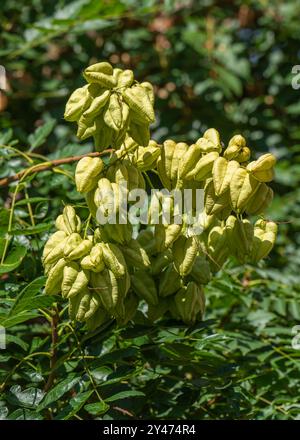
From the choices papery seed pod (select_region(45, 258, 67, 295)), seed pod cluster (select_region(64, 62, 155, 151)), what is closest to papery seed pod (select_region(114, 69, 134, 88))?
seed pod cluster (select_region(64, 62, 155, 151))

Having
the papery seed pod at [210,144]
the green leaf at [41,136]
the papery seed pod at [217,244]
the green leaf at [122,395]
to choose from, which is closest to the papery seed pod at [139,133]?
the papery seed pod at [210,144]

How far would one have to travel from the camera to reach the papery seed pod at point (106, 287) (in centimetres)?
135

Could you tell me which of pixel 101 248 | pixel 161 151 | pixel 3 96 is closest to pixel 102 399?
pixel 101 248

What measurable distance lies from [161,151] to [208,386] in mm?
470

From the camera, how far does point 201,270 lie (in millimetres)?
1492

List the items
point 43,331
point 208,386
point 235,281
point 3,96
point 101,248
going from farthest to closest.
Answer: point 3,96
point 235,281
point 43,331
point 208,386
point 101,248

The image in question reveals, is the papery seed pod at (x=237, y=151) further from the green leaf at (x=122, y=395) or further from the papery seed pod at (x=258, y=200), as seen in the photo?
the green leaf at (x=122, y=395)

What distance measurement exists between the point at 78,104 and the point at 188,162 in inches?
8.6

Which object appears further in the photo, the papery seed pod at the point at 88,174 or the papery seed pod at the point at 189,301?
the papery seed pod at the point at 189,301

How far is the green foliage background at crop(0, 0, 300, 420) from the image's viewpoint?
1478mm

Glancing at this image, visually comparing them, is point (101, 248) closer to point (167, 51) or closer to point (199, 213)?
point (199, 213)

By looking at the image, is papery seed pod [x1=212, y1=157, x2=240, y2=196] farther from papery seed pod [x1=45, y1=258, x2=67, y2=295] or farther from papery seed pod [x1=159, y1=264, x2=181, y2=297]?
papery seed pod [x1=45, y1=258, x2=67, y2=295]

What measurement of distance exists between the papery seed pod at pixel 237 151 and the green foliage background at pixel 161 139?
0.16 metres
